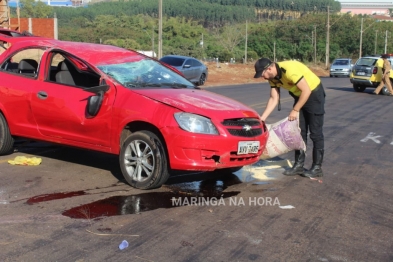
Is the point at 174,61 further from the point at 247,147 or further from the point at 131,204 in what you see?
the point at 131,204

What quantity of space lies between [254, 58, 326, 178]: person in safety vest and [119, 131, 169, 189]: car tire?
1555mm

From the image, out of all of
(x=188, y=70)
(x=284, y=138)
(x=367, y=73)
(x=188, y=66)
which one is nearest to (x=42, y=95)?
(x=284, y=138)

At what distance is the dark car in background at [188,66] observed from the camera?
2497 centimetres

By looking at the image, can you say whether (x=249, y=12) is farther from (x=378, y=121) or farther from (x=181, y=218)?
(x=181, y=218)

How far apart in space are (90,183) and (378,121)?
9.12 m

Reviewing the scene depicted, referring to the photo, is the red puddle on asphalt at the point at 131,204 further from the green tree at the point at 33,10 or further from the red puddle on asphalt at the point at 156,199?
the green tree at the point at 33,10

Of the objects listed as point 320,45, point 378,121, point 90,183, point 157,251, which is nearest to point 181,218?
point 157,251

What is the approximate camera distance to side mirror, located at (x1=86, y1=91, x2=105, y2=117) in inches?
259

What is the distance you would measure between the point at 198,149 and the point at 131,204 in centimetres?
91

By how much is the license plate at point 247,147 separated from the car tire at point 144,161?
83 cm

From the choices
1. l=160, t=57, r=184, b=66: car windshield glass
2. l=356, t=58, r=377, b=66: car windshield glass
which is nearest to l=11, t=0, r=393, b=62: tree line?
l=160, t=57, r=184, b=66: car windshield glass

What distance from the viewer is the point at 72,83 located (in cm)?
732

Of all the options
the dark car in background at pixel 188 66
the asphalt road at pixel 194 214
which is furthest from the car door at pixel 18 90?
the dark car in background at pixel 188 66

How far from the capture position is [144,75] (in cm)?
711
